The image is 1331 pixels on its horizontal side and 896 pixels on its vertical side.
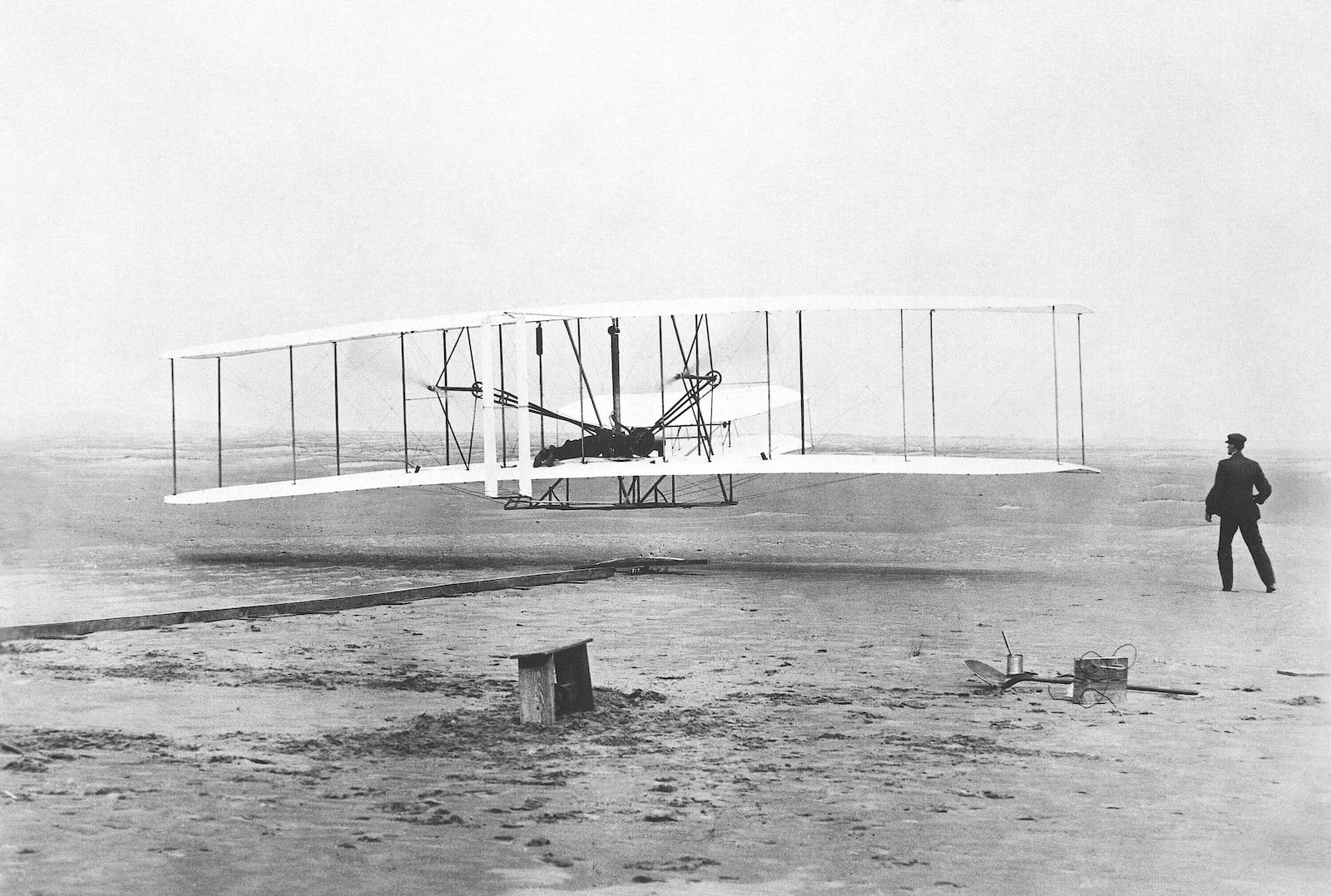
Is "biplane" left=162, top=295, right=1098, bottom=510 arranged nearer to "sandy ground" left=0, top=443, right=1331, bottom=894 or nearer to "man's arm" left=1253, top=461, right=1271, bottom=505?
"sandy ground" left=0, top=443, right=1331, bottom=894

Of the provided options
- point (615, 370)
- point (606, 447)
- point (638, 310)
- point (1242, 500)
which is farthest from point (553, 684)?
point (606, 447)

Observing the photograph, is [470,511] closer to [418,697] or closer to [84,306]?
[84,306]

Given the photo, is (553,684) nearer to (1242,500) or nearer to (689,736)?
(689,736)

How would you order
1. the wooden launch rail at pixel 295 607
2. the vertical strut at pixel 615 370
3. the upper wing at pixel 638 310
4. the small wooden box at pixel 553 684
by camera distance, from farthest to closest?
the vertical strut at pixel 615 370
the upper wing at pixel 638 310
the wooden launch rail at pixel 295 607
the small wooden box at pixel 553 684

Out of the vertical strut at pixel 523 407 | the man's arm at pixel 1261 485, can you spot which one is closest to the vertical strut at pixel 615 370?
the vertical strut at pixel 523 407

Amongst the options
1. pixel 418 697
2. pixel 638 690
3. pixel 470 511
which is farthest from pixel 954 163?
pixel 470 511

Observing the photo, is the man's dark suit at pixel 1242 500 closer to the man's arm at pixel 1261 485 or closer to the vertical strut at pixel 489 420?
the man's arm at pixel 1261 485
